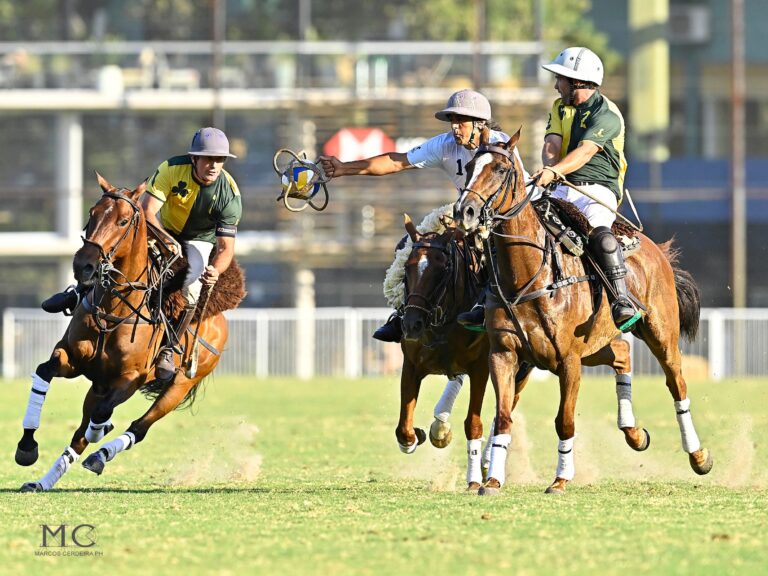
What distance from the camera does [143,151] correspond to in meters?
42.3

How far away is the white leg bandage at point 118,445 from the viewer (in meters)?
11.8

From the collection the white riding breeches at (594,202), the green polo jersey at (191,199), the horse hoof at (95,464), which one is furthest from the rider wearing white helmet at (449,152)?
the horse hoof at (95,464)

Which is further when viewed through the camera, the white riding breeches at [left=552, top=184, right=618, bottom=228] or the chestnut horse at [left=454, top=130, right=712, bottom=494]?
the white riding breeches at [left=552, top=184, right=618, bottom=228]

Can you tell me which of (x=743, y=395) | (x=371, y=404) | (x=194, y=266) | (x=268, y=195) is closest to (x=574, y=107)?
(x=194, y=266)

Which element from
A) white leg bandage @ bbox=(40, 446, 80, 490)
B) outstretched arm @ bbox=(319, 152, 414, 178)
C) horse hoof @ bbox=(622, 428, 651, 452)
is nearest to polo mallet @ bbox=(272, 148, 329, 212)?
outstretched arm @ bbox=(319, 152, 414, 178)

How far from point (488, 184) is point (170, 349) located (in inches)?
131

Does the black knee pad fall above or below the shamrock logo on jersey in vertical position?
below

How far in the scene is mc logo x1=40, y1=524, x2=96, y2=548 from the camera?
8.62m

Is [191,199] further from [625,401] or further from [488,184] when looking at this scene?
[625,401]

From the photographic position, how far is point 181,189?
41.4 ft

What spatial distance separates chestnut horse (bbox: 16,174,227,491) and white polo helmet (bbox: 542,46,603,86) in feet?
10.6

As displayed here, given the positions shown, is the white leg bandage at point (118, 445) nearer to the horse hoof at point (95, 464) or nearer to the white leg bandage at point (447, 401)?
the horse hoof at point (95, 464)

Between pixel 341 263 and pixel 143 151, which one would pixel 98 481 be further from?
pixel 143 151

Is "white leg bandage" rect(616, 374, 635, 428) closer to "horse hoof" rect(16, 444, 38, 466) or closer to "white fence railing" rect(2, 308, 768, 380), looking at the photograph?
"horse hoof" rect(16, 444, 38, 466)
